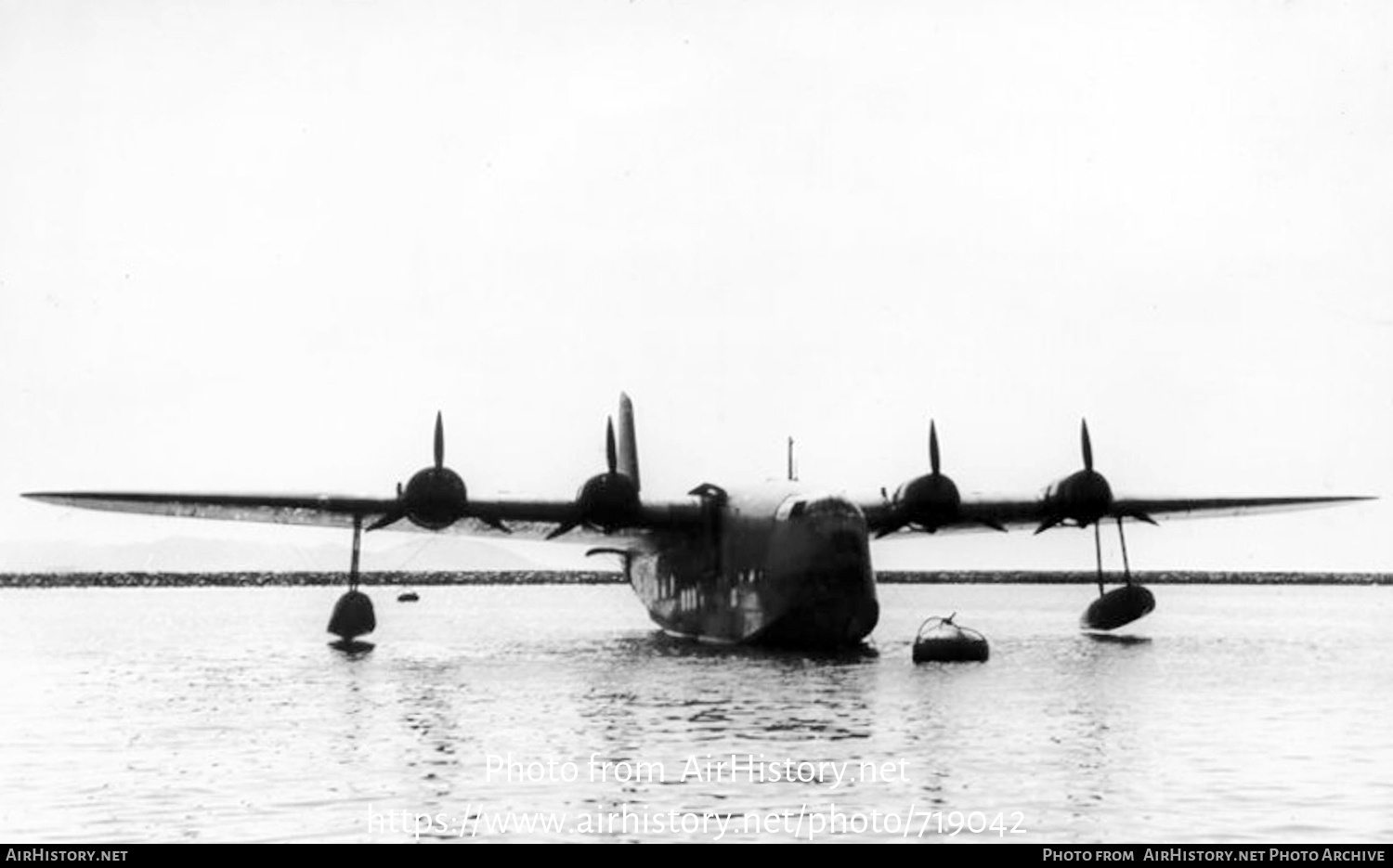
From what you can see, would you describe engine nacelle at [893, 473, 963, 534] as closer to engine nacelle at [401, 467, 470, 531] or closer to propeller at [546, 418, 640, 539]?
propeller at [546, 418, 640, 539]

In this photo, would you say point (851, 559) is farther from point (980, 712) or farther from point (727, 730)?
point (727, 730)

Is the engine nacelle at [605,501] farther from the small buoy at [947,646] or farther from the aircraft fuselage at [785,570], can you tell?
the small buoy at [947,646]

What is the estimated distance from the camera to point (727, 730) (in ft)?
79.8

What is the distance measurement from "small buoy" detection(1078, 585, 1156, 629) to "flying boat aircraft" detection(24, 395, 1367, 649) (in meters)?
0.09

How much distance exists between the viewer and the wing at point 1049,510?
1574 inches

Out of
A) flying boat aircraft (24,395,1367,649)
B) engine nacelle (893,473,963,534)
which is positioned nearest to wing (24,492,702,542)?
flying boat aircraft (24,395,1367,649)

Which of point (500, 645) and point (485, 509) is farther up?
point (485, 509)

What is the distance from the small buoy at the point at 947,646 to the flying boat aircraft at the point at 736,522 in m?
2.74

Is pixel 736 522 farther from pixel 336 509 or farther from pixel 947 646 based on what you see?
pixel 336 509

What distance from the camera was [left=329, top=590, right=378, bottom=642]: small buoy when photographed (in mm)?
46281

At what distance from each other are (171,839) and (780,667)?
20784mm

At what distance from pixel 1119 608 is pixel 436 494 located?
24.9 meters

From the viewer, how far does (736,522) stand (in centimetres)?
3988
